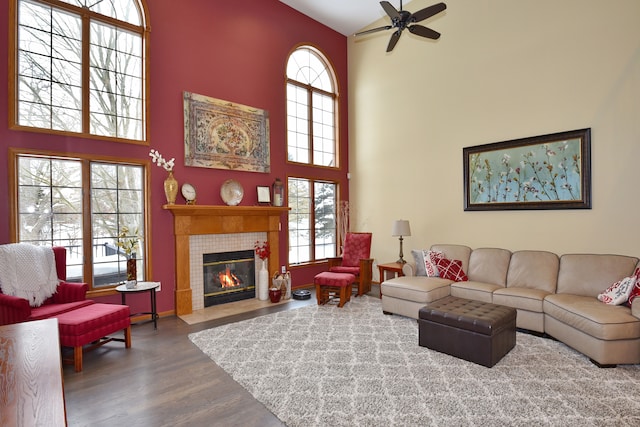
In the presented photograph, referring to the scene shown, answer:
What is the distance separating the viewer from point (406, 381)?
9.12 ft

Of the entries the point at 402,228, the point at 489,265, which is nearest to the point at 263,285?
the point at 402,228

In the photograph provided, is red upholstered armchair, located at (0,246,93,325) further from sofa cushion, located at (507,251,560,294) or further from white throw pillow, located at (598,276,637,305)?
white throw pillow, located at (598,276,637,305)

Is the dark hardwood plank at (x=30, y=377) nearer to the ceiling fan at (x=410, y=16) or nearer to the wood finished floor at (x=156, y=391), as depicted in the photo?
the wood finished floor at (x=156, y=391)

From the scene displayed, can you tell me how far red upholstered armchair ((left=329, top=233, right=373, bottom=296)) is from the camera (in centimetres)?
560

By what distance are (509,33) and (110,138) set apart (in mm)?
5760

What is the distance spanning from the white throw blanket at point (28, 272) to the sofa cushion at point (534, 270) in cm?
558

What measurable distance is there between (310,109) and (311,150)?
0.85 metres

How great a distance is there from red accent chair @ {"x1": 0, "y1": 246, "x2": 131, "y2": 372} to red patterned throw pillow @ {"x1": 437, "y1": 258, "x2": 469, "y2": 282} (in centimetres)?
414

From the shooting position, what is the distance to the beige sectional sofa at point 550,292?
2.97 m

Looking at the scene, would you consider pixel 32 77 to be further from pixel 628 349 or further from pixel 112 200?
pixel 628 349

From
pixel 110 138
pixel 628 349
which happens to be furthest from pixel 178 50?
pixel 628 349

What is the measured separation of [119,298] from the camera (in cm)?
436

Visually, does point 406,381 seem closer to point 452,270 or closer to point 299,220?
point 452,270


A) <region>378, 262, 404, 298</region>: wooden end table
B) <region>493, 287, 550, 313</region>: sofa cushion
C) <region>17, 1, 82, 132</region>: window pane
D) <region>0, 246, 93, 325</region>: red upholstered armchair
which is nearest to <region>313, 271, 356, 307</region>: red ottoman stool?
<region>378, 262, 404, 298</region>: wooden end table
